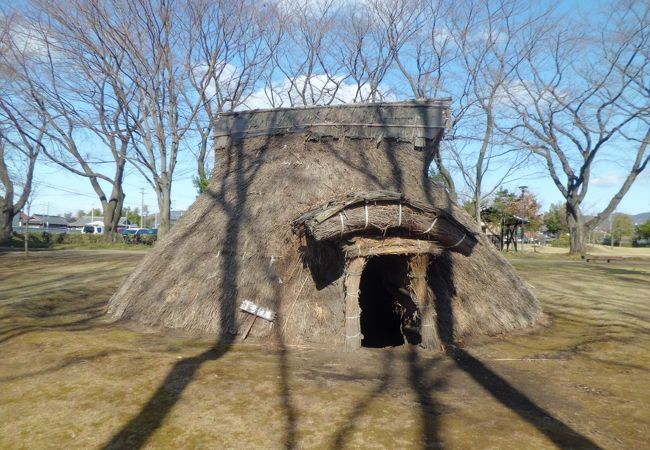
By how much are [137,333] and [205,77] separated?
1954cm

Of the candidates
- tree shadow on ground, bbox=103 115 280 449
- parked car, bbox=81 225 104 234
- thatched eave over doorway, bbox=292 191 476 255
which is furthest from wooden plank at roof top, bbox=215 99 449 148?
parked car, bbox=81 225 104 234

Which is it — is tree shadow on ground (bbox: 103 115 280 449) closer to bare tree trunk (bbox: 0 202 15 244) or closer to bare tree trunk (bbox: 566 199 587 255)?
bare tree trunk (bbox: 566 199 587 255)

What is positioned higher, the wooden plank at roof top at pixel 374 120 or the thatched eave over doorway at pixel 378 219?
the wooden plank at roof top at pixel 374 120

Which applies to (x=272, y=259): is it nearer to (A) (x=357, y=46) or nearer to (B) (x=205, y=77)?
(B) (x=205, y=77)

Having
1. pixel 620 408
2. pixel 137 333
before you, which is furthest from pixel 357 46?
pixel 620 408

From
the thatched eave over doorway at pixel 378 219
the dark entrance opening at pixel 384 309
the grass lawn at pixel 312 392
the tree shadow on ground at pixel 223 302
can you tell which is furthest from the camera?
the dark entrance opening at pixel 384 309

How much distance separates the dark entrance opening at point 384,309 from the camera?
873 centimetres

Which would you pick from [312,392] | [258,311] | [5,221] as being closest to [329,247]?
[258,311]

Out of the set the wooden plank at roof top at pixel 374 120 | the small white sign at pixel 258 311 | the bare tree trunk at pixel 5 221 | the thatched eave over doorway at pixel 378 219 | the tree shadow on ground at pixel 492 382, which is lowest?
the tree shadow on ground at pixel 492 382

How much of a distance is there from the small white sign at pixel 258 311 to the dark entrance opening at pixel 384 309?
92.3 inches

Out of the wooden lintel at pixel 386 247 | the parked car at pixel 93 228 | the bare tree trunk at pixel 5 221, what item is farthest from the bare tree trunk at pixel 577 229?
the parked car at pixel 93 228

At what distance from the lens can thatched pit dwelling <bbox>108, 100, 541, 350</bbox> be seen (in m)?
7.17

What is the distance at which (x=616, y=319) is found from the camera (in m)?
10.4

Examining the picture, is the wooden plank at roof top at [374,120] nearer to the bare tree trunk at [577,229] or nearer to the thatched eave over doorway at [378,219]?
the thatched eave over doorway at [378,219]
